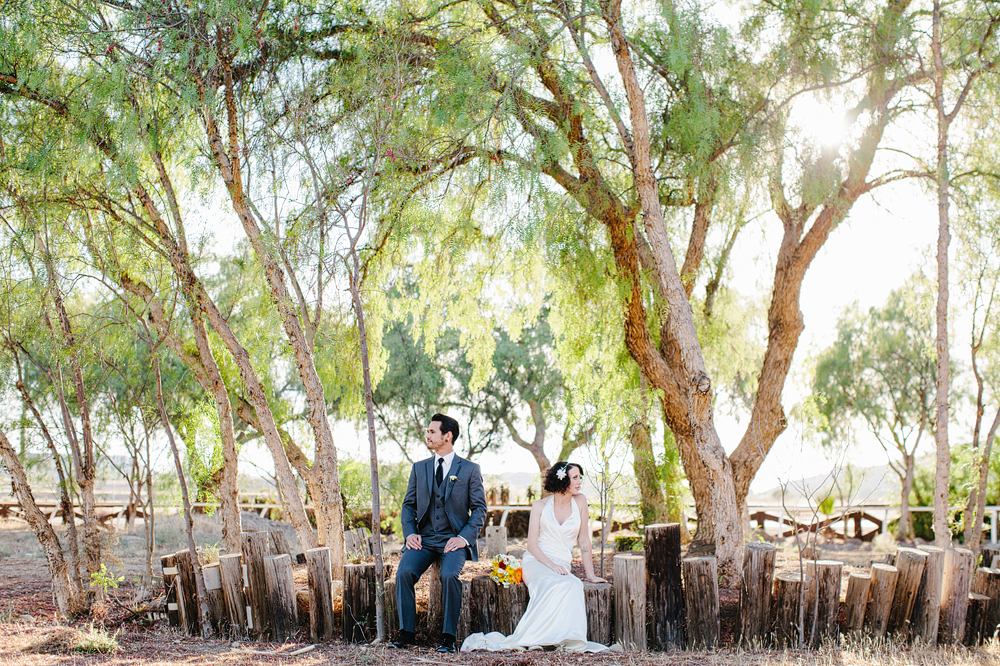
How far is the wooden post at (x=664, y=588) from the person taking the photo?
483 centimetres

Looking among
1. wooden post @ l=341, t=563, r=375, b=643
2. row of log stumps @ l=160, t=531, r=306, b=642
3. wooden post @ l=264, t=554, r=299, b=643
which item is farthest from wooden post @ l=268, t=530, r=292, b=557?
wooden post @ l=341, t=563, r=375, b=643

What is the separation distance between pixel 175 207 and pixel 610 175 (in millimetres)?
4335

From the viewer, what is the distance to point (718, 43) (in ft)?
22.1

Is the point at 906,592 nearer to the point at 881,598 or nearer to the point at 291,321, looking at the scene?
the point at 881,598

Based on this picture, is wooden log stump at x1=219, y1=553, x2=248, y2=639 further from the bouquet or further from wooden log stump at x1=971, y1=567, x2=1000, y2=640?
wooden log stump at x1=971, y1=567, x2=1000, y2=640

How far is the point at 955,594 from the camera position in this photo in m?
5.07

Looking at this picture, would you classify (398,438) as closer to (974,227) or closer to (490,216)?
(490,216)

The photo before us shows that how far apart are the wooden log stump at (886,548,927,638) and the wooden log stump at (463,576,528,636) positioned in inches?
98.2

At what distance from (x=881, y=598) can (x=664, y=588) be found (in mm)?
1468

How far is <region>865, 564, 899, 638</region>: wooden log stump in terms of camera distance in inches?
196

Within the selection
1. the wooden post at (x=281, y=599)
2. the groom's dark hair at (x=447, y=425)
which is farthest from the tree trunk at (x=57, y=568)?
the groom's dark hair at (x=447, y=425)

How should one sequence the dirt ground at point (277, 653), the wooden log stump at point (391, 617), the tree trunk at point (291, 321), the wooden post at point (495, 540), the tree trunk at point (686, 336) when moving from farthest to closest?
the wooden post at point (495, 540)
the tree trunk at point (686, 336)
the tree trunk at point (291, 321)
the wooden log stump at point (391, 617)
the dirt ground at point (277, 653)

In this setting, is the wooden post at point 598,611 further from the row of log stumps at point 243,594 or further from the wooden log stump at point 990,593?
the wooden log stump at point 990,593

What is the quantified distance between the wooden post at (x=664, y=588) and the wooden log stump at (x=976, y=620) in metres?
1.54
